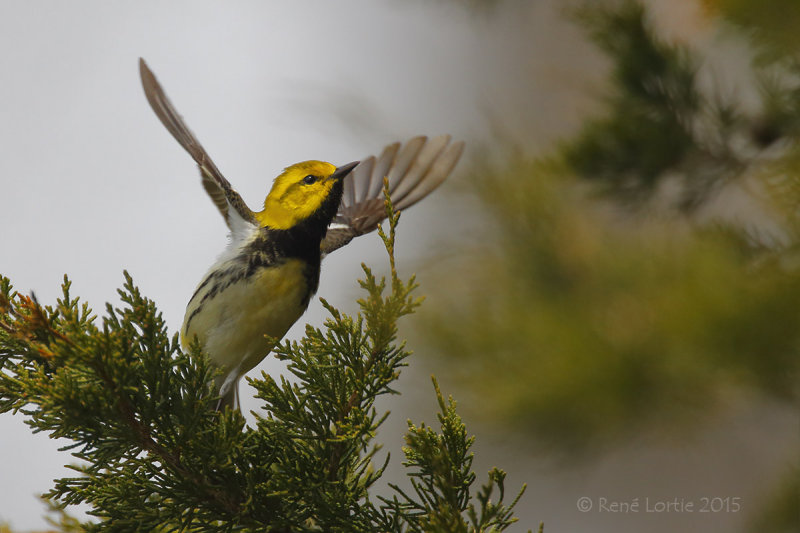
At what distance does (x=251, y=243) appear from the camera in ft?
6.73

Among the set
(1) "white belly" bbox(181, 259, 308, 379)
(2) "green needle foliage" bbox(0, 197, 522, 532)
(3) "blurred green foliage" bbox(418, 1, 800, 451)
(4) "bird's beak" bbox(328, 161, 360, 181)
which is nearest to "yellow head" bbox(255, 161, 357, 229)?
(4) "bird's beak" bbox(328, 161, 360, 181)

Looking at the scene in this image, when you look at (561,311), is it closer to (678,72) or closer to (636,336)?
(636,336)

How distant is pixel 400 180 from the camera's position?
2.53 meters

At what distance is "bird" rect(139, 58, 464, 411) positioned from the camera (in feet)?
6.36

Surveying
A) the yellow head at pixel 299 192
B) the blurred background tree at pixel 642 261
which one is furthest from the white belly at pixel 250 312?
the blurred background tree at pixel 642 261

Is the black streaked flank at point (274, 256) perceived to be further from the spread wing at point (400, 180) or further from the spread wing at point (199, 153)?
the spread wing at point (400, 180)

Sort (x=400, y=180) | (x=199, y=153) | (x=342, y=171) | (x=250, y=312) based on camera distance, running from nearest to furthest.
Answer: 1. (x=250, y=312)
2. (x=199, y=153)
3. (x=342, y=171)
4. (x=400, y=180)

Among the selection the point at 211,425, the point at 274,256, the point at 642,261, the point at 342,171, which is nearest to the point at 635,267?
the point at 642,261

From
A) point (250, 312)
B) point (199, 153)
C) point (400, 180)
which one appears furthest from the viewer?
point (400, 180)

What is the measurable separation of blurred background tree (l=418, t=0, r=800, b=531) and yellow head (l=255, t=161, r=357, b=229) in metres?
0.65

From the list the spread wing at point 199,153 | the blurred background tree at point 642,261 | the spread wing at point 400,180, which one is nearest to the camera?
the blurred background tree at point 642,261

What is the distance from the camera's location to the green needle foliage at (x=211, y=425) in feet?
3.70

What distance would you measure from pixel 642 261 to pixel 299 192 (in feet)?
3.99

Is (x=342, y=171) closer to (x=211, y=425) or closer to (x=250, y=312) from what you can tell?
(x=250, y=312)
